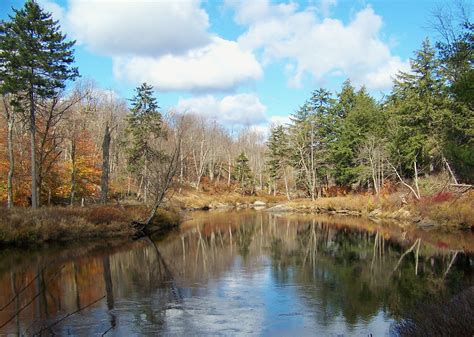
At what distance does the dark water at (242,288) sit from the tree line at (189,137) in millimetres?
5826

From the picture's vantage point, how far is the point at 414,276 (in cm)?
1717

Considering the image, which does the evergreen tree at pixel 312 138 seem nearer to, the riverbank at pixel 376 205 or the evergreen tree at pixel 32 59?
the riverbank at pixel 376 205

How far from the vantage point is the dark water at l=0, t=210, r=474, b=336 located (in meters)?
10.7

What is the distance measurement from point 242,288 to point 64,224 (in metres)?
15.8

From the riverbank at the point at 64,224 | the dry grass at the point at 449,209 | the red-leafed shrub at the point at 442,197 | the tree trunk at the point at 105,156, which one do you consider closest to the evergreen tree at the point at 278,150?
the dry grass at the point at 449,209

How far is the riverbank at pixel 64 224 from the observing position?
2477cm

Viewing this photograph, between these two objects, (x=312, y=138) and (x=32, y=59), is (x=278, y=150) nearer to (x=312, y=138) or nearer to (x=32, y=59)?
(x=312, y=138)

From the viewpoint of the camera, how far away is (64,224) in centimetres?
2702

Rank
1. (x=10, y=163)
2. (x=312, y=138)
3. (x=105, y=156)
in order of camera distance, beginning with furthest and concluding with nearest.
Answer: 1. (x=312, y=138)
2. (x=105, y=156)
3. (x=10, y=163)

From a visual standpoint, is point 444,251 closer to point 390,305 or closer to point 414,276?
point 414,276

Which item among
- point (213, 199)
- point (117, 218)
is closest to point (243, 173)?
point (213, 199)

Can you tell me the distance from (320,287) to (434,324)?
7.50 meters

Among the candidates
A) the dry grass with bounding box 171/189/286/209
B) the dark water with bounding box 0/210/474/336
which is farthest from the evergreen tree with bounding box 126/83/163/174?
the dark water with bounding box 0/210/474/336

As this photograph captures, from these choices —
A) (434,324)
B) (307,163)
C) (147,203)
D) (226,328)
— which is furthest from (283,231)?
(307,163)
